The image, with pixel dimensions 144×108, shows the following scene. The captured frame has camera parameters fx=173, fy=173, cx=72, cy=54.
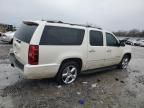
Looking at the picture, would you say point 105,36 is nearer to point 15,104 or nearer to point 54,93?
point 54,93

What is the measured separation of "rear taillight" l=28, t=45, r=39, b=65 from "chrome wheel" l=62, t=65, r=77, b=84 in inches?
46.2

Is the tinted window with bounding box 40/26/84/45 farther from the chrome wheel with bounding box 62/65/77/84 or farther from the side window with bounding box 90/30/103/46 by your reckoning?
the chrome wheel with bounding box 62/65/77/84

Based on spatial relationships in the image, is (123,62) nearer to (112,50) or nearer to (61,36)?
(112,50)

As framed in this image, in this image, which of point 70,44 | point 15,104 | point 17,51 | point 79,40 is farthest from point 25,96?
point 79,40

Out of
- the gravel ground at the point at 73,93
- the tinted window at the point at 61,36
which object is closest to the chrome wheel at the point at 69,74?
the gravel ground at the point at 73,93

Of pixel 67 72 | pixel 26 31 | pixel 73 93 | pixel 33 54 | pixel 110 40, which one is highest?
pixel 26 31

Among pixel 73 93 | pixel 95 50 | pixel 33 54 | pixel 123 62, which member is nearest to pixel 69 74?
pixel 73 93

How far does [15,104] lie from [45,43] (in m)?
1.68

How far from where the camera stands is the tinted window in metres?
4.70

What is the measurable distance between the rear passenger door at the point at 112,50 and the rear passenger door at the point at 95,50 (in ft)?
1.23

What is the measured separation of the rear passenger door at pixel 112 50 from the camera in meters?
6.71

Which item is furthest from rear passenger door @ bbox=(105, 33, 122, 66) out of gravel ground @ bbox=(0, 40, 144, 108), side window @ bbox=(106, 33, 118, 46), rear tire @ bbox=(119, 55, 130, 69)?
gravel ground @ bbox=(0, 40, 144, 108)

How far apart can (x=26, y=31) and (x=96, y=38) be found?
2.46 metres

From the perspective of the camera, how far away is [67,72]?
18.0 feet
